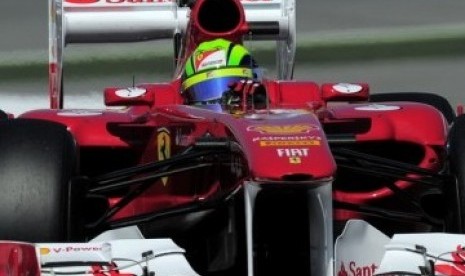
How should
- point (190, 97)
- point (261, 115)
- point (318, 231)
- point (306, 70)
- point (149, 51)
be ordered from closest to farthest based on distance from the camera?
1. point (318, 231)
2. point (261, 115)
3. point (190, 97)
4. point (306, 70)
5. point (149, 51)

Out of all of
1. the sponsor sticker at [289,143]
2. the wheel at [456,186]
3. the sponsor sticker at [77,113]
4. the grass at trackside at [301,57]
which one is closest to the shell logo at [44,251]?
the sponsor sticker at [289,143]

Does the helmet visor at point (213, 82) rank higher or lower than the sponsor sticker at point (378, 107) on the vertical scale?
higher

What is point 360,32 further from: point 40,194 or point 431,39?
point 40,194

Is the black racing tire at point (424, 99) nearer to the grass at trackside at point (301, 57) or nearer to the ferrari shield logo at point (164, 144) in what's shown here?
the ferrari shield logo at point (164, 144)

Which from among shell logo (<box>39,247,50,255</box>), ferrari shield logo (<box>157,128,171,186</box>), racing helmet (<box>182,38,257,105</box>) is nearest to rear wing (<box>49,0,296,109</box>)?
racing helmet (<box>182,38,257,105</box>)

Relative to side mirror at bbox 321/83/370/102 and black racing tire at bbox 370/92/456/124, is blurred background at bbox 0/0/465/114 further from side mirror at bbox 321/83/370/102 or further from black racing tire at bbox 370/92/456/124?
side mirror at bbox 321/83/370/102

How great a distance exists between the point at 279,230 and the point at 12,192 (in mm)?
683

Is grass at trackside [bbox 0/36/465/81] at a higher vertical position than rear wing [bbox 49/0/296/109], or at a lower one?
lower

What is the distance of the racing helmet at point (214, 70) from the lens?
4406 millimetres

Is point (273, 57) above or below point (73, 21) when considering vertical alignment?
below

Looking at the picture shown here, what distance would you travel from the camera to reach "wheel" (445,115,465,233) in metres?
3.70

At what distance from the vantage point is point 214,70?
445 cm

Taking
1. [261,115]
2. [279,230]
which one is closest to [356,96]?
[261,115]

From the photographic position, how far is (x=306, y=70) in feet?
27.9
